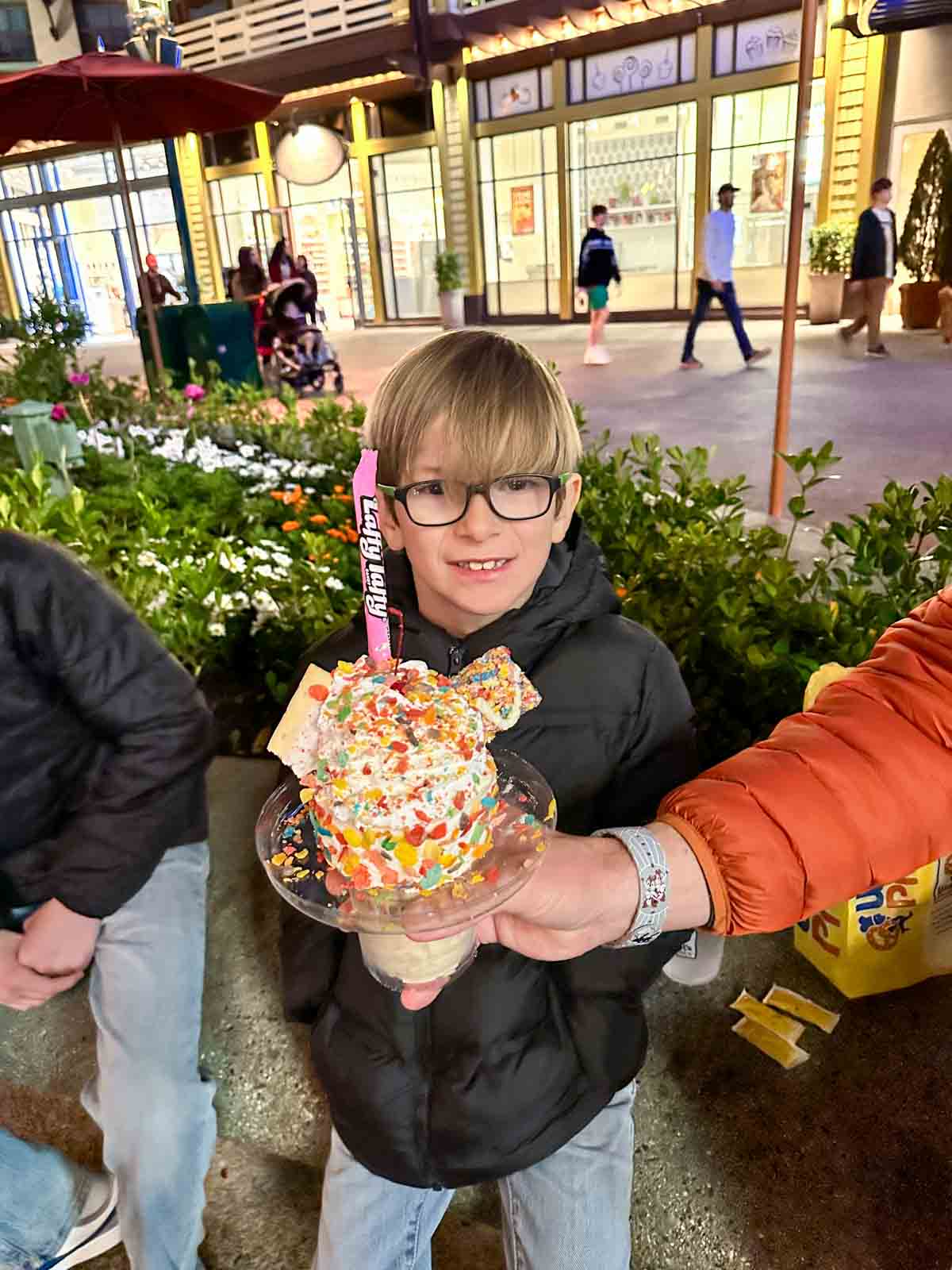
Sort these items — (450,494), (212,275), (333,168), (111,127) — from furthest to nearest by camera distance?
(212,275)
(333,168)
(111,127)
(450,494)

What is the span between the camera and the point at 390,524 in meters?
1.43

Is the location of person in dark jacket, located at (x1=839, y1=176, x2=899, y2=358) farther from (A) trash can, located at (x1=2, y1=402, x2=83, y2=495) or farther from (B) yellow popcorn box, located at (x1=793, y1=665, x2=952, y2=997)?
(B) yellow popcorn box, located at (x1=793, y1=665, x2=952, y2=997)

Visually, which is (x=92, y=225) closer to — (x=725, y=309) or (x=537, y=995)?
(x=725, y=309)

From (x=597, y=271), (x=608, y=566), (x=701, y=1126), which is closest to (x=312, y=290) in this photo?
(x=597, y=271)

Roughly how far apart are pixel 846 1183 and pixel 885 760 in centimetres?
105

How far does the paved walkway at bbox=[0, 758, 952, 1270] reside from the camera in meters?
1.65

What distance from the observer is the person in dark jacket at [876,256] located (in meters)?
10.4

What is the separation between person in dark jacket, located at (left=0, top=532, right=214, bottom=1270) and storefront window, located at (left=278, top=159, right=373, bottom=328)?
19.0 meters

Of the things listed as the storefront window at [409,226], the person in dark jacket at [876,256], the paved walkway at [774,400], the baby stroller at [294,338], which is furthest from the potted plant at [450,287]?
the person in dark jacket at [876,256]

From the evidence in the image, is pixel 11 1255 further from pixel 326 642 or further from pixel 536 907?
pixel 536 907

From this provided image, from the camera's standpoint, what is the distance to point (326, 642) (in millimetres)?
1564

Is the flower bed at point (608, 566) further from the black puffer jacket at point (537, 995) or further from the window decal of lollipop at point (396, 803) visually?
the window decal of lollipop at point (396, 803)

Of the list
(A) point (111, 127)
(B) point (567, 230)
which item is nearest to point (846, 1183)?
(A) point (111, 127)

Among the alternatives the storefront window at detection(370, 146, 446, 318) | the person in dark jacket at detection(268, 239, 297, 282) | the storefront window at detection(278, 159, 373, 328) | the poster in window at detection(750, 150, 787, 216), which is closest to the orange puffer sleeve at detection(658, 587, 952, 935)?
the person in dark jacket at detection(268, 239, 297, 282)
